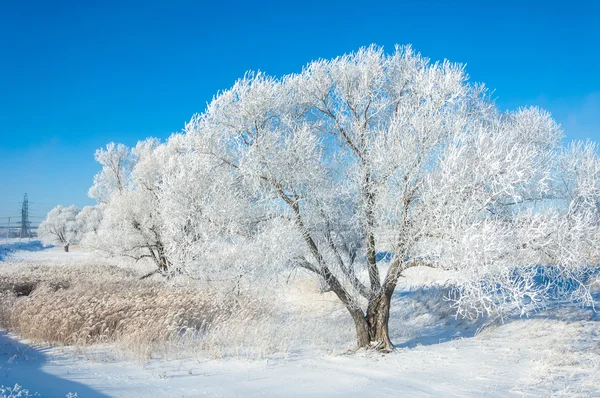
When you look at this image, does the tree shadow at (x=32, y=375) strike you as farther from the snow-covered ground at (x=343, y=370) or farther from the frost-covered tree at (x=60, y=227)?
the frost-covered tree at (x=60, y=227)

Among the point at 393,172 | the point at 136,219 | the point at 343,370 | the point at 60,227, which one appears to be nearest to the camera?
the point at 343,370

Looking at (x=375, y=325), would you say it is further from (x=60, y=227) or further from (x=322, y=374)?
(x=60, y=227)

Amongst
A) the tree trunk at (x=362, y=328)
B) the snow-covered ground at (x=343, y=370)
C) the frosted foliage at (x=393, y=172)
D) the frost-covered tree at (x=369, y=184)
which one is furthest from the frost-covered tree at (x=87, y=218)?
the tree trunk at (x=362, y=328)

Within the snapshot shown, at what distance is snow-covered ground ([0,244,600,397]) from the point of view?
654 centimetres

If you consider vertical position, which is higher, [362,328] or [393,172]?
[393,172]

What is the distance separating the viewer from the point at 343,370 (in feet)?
27.0

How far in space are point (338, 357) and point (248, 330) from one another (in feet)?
7.75

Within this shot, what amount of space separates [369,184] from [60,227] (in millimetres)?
67473

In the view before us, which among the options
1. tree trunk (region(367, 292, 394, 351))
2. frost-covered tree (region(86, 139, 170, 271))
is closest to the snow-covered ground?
tree trunk (region(367, 292, 394, 351))

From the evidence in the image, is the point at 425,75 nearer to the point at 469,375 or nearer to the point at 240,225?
the point at 240,225

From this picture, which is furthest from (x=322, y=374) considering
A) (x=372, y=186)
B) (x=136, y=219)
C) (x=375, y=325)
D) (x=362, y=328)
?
(x=136, y=219)

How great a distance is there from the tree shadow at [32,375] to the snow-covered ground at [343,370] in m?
0.01

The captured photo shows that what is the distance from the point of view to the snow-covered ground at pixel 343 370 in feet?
21.5

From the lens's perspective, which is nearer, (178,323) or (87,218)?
(178,323)
